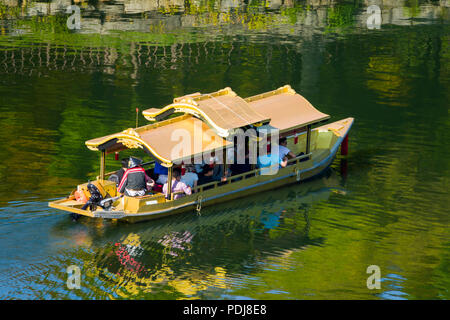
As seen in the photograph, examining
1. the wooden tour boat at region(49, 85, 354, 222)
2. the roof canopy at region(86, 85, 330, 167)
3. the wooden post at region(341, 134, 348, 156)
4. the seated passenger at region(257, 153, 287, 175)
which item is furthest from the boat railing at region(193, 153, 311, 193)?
the wooden post at region(341, 134, 348, 156)

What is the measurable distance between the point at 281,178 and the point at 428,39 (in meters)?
26.5

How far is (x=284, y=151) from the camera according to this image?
A: 26109mm

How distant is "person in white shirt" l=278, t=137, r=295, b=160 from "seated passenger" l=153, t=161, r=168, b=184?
3.99 metres

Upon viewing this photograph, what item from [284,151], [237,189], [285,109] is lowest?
[237,189]

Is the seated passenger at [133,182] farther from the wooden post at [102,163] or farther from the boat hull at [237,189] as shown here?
the wooden post at [102,163]

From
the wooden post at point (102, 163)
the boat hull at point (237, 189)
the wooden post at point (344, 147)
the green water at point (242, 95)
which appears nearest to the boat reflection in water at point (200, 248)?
the green water at point (242, 95)

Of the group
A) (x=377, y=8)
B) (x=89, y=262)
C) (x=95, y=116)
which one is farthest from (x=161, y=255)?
(x=377, y=8)

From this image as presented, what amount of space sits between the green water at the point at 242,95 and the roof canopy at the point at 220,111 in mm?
2570

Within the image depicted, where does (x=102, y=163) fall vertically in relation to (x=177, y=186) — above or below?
above

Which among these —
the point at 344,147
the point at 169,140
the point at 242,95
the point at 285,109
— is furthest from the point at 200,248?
the point at 242,95

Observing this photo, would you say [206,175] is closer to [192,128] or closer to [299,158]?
[192,128]

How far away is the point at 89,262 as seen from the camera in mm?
19969

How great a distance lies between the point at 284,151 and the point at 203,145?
399 centimetres

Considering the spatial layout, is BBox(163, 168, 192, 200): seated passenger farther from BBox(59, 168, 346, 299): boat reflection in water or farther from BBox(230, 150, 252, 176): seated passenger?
BBox(230, 150, 252, 176): seated passenger
